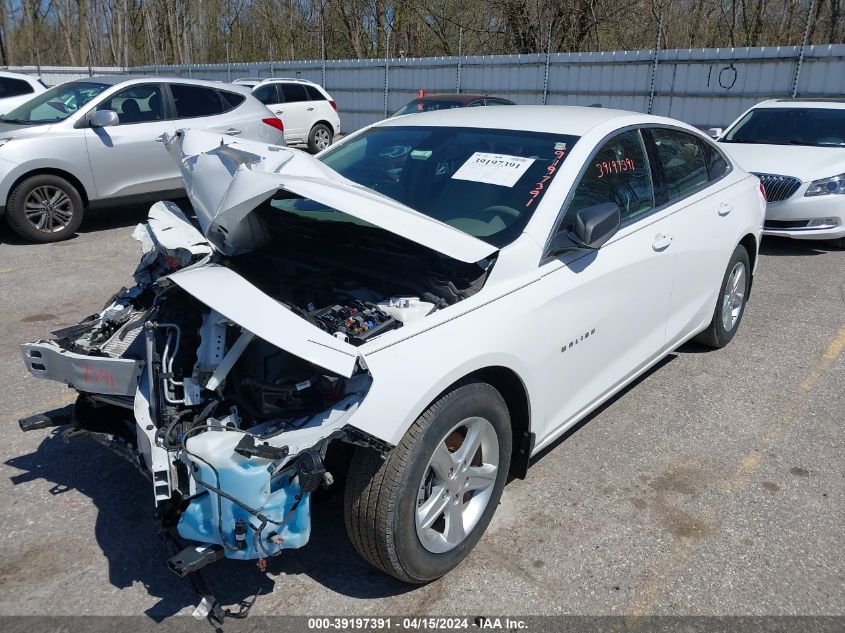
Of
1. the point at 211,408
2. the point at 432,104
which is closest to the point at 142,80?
the point at 432,104

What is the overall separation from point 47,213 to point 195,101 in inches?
95.2

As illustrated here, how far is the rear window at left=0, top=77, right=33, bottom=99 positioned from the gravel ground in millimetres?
9332

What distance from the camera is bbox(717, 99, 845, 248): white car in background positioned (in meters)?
7.99

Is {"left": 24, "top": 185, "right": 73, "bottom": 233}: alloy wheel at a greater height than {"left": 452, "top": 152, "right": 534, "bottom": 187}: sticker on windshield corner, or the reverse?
{"left": 452, "top": 152, "right": 534, "bottom": 187}: sticker on windshield corner

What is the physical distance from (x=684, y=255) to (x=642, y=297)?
587mm

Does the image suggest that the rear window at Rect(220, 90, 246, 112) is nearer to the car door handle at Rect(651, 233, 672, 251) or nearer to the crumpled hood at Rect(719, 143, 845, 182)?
the crumpled hood at Rect(719, 143, 845, 182)

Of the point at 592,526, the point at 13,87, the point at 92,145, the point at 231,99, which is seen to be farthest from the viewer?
the point at 13,87

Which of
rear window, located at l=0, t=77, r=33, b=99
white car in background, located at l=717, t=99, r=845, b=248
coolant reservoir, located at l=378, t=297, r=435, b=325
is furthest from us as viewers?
rear window, located at l=0, t=77, r=33, b=99

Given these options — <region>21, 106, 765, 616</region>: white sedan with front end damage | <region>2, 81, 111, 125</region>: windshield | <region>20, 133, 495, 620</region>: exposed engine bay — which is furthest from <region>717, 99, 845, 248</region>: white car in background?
<region>2, 81, 111, 125</region>: windshield

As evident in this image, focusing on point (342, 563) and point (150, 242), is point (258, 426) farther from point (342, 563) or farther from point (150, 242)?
point (150, 242)

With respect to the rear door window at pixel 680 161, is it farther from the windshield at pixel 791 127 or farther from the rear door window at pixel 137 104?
the rear door window at pixel 137 104

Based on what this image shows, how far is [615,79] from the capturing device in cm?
1647

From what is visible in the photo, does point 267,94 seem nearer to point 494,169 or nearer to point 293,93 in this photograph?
point 293,93

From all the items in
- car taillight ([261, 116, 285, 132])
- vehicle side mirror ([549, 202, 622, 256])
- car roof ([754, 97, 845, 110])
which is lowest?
car taillight ([261, 116, 285, 132])
